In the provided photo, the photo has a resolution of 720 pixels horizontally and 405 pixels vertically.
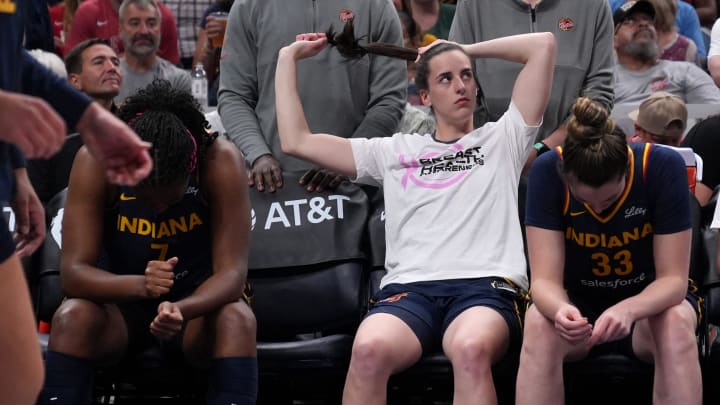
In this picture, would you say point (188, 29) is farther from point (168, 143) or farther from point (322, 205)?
point (168, 143)

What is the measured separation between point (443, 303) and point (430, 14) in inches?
144

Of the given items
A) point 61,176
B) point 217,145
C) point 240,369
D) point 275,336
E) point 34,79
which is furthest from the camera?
point 61,176

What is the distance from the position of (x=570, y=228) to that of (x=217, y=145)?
1.26 m

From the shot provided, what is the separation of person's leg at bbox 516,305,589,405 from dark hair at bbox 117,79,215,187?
1267 millimetres

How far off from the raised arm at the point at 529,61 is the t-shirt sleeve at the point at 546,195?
535 millimetres

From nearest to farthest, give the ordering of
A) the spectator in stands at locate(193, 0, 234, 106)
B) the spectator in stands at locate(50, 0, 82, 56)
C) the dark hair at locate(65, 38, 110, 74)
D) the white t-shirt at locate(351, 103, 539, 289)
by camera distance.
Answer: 1. the white t-shirt at locate(351, 103, 539, 289)
2. the dark hair at locate(65, 38, 110, 74)
3. the spectator in stands at locate(193, 0, 234, 106)
4. the spectator in stands at locate(50, 0, 82, 56)

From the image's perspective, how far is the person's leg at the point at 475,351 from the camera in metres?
3.74

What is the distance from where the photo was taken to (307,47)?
464 centimetres

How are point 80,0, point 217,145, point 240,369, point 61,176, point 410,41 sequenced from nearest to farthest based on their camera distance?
point 240,369 < point 217,145 < point 61,176 < point 410,41 < point 80,0

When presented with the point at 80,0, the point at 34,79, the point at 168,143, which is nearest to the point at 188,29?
the point at 80,0

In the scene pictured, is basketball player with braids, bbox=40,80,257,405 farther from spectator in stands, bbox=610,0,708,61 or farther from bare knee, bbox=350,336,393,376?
spectator in stands, bbox=610,0,708,61

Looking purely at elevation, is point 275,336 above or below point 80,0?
below

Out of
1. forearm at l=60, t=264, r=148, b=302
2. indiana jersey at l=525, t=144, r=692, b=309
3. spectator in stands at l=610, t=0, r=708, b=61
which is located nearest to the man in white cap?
indiana jersey at l=525, t=144, r=692, b=309

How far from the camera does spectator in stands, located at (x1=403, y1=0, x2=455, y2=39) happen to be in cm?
739
